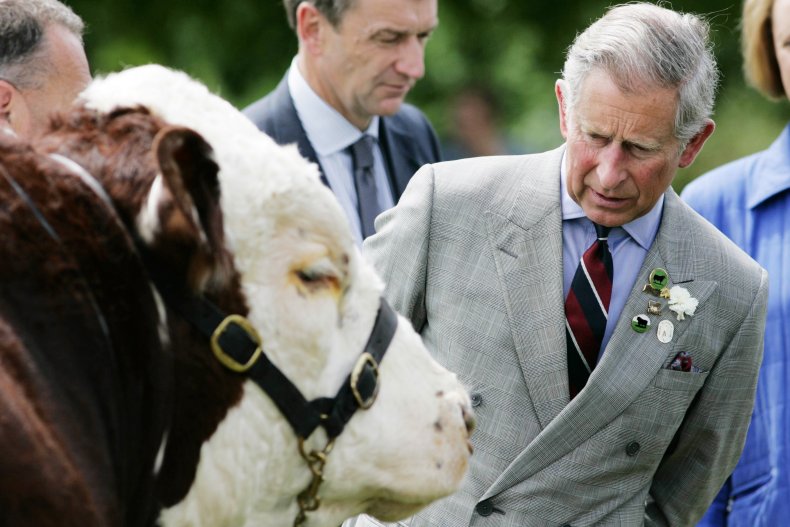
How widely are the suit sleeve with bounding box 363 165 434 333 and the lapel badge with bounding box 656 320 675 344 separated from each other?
72 centimetres

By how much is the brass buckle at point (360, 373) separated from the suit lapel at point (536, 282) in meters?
0.99

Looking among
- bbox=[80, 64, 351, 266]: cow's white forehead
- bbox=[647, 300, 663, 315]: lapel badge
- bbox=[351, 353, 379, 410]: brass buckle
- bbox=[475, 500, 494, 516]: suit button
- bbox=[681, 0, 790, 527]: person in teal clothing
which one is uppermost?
bbox=[80, 64, 351, 266]: cow's white forehead

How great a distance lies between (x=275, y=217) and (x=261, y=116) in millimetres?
3161

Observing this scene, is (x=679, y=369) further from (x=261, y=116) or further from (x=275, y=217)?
(x=261, y=116)

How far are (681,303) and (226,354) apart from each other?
1737 millimetres

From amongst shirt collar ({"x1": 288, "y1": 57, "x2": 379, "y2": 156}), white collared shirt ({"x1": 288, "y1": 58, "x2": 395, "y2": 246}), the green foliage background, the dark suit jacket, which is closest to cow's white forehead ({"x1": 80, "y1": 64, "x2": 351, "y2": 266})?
the dark suit jacket

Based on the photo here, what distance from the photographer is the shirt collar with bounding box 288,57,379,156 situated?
5.71 m

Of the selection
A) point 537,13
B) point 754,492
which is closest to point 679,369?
point 754,492

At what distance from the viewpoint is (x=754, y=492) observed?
15.9 ft

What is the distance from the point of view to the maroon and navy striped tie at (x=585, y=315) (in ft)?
12.2

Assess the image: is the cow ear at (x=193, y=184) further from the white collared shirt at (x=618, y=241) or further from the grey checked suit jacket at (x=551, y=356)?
the white collared shirt at (x=618, y=241)

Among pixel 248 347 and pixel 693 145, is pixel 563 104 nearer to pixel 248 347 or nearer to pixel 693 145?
pixel 693 145

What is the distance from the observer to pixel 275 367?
8.41 ft

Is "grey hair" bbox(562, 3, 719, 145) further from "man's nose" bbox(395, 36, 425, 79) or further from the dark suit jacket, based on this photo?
"man's nose" bbox(395, 36, 425, 79)
